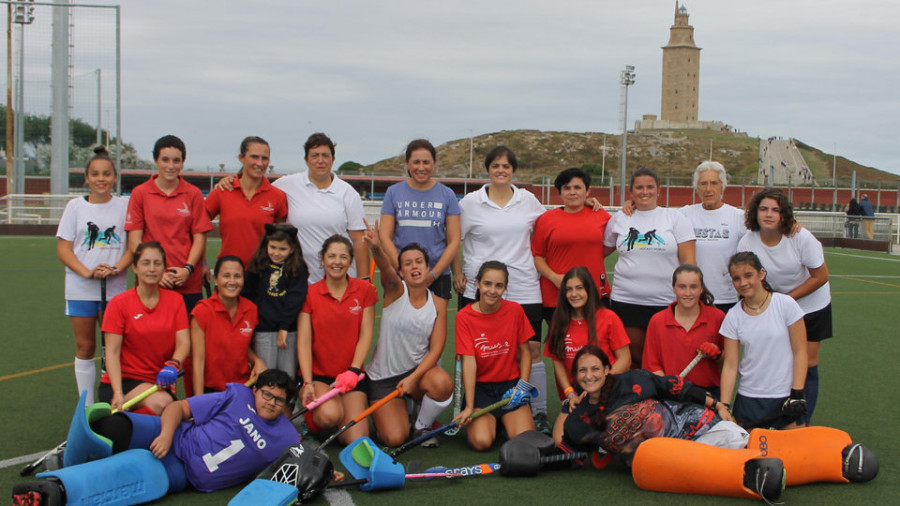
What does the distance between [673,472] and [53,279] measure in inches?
415

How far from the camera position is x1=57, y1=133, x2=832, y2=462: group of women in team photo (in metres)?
Answer: 4.08

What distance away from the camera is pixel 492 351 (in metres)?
4.42

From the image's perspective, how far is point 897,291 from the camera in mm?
11773

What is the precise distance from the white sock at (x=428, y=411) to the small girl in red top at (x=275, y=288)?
81 centimetres

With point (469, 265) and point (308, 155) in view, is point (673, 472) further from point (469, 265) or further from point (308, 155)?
point (308, 155)

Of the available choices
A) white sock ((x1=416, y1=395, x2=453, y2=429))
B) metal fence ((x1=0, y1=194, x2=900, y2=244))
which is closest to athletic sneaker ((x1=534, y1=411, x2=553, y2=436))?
white sock ((x1=416, y1=395, x2=453, y2=429))

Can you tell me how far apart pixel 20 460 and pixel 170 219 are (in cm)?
154

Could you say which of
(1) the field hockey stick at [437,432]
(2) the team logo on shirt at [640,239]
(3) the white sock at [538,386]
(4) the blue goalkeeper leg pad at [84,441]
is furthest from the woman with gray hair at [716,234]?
(4) the blue goalkeeper leg pad at [84,441]

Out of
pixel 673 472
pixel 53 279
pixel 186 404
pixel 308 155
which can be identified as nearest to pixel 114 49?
pixel 53 279

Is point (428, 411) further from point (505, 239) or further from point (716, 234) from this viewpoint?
point (716, 234)

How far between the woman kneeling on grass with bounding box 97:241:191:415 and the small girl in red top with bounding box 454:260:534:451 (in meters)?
1.57

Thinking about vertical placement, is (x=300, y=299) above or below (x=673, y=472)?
above

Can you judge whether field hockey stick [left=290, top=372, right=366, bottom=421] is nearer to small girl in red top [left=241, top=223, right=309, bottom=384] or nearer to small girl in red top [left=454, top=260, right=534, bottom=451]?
small girl in red top [left=241, top=223, right=309, bottom=384]

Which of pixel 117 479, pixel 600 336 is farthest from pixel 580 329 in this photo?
pixel 117 479
